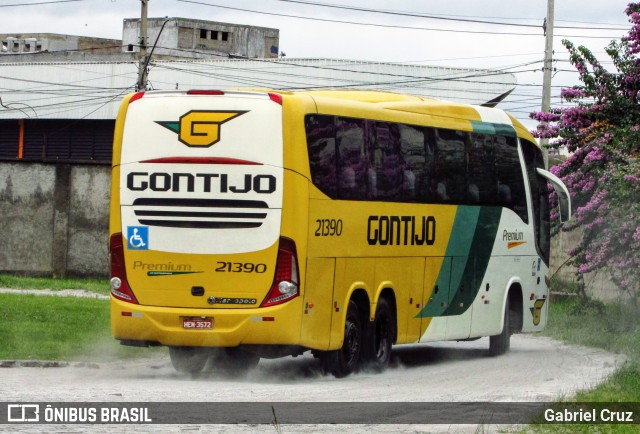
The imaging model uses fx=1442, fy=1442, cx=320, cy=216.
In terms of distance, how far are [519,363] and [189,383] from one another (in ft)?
20.8

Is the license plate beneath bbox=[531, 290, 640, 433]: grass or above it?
above

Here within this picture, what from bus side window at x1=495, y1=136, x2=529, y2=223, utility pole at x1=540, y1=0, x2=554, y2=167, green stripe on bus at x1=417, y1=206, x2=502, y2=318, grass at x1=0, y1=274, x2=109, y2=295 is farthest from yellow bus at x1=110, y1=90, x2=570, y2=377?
utility pole at x1=540, y1=0, x2=554, y2=167

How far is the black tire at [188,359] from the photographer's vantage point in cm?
1764

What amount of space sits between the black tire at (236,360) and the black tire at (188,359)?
150mm

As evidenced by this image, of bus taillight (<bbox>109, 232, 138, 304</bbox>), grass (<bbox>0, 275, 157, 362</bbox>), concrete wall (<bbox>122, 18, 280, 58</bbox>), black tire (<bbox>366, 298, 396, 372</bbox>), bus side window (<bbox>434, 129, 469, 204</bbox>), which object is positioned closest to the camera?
bus taillight (<bbox>109, 232, 138, 304</bbox>)

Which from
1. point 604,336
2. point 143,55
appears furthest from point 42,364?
point 143,55

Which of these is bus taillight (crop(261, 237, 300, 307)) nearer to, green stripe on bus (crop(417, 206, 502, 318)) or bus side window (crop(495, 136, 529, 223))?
green stripe on bus (crop(417, 206, 502, 318))

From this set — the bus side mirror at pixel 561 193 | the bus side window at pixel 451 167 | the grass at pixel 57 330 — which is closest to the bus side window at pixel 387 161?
the bus side window at pixel 451 167

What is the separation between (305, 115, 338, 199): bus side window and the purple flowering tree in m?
7.63

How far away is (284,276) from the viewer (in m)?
16.3

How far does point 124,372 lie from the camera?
58.1ft

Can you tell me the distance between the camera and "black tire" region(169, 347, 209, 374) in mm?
17641

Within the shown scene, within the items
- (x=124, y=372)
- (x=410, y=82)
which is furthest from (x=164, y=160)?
(x=410, y=82)

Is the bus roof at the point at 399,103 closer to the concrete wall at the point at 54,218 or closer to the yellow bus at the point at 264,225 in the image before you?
the yellow bus at the point at 264,225
